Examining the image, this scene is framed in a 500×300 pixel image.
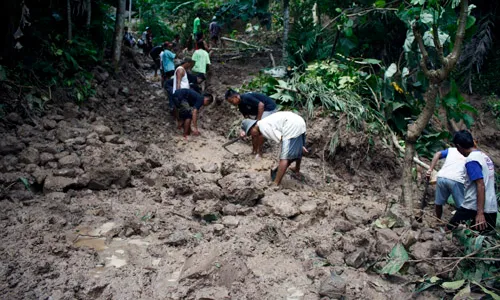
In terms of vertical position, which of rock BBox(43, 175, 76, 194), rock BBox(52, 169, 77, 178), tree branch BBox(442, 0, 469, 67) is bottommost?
rock BBox(43, 175, 76, 194)

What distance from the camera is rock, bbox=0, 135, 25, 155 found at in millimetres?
4984

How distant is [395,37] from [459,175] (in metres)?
6.68

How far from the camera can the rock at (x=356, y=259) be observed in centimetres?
369

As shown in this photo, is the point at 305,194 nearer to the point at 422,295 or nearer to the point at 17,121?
the point at 422,295

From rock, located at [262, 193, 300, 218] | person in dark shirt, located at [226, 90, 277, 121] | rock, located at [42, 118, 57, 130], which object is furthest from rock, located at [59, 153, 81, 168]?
person in dark shirt, located at [226, 90, 277, 121]

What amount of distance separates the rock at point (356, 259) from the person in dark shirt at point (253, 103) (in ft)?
10.4

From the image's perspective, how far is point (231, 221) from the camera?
4355 mm

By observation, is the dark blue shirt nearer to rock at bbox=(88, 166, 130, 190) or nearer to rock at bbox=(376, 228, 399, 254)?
rock at bbox=(88, 166, 130, 190)

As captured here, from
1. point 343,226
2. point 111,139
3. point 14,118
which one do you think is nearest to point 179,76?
point 111,139

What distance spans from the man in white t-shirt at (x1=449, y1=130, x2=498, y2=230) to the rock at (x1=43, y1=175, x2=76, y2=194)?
412cm

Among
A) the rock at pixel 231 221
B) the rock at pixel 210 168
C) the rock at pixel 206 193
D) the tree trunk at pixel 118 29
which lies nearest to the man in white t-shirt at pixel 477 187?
the rock at pixel 231 221

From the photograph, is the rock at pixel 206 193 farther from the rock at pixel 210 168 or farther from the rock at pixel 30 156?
the rock at pixel 30 156

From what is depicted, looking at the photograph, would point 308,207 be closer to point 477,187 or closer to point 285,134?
point 285,134

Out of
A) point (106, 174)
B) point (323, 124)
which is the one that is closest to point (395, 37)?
point (323, 124)
